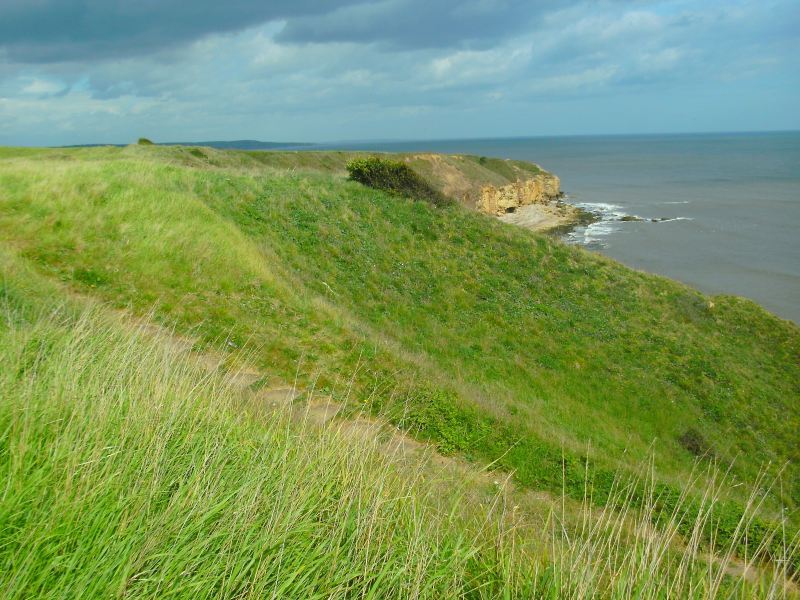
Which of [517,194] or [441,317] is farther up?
[441,317]

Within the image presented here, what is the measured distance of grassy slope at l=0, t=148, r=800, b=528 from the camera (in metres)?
11.2

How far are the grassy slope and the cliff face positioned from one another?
38.1 metres

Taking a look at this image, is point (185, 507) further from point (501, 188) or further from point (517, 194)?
point (517, 194)

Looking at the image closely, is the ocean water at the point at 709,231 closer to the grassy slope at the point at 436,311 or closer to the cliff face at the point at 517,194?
the cliff face at the point at 517,194

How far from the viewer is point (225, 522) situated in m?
3.47

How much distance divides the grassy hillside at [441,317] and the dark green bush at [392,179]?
1.67 m

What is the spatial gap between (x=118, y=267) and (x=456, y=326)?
9.73 metres

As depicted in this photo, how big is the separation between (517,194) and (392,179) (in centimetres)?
4794

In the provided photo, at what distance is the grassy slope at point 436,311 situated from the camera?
1123 centimetres

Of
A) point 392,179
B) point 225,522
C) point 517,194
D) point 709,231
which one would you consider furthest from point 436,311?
point 517,194

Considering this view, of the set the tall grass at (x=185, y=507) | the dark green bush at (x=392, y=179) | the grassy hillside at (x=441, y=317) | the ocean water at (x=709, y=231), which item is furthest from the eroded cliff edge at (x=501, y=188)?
the tall grass at (x=185, y=507)

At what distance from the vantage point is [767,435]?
1652cm

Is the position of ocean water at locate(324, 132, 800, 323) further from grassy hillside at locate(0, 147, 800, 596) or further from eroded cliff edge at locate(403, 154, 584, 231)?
grassy hillside at locate(0, 147, 800, 596)

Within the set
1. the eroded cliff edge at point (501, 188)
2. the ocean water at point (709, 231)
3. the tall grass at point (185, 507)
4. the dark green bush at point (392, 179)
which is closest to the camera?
the tall grass at point (185, 507)
